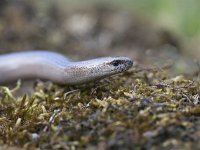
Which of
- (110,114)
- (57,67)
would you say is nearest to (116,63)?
(57,67)

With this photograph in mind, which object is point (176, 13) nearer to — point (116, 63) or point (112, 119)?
point (116, 63)

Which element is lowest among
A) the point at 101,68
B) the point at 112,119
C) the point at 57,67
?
the point at 112,119

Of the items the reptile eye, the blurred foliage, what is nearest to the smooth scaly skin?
the reptile eye

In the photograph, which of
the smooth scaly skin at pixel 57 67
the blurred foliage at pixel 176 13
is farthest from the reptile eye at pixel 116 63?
the blurred foliage at pixel 176 13

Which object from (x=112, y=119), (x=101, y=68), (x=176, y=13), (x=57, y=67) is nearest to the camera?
(x=112, y=119)

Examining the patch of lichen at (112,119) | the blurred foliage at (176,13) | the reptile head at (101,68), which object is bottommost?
the patch of lichen at (112,119)

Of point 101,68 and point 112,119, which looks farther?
point 101,68

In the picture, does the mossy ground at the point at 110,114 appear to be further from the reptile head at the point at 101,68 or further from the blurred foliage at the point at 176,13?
the blurred foliage at the point at 176,13
